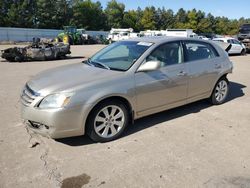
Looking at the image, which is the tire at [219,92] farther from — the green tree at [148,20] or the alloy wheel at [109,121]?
the green tree at [148,20]

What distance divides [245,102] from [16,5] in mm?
66647

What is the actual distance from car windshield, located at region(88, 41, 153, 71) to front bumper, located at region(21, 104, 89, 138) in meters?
1.14

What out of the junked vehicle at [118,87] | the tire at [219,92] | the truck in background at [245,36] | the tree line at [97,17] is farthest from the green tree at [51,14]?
the junked vehicle at [118,87]

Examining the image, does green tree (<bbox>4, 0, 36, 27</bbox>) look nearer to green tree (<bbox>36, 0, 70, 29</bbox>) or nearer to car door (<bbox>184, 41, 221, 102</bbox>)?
green tree (<bbox>36, 0, 70, 29</bbox>)

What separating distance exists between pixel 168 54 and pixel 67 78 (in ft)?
6.41

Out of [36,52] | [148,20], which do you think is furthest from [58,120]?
[148,20]

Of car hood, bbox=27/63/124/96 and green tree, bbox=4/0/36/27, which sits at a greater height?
green tree, bbox=4/0/36/27

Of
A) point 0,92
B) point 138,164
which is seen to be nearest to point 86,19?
point 0,92

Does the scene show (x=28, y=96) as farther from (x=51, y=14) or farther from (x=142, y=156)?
(x=51, y=14)

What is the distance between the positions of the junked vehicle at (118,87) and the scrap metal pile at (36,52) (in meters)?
12.4

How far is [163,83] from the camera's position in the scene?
5055 mm

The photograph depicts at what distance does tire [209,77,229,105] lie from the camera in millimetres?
6492

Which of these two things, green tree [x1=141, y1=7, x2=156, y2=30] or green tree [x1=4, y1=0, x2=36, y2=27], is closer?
green tree [x1=4, y1=0, x2=36, y2=27]

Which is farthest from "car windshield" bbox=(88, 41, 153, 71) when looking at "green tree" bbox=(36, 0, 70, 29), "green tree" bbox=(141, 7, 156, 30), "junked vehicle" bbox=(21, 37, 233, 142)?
"green tree" bbox=(141, 7, 156, 30)
